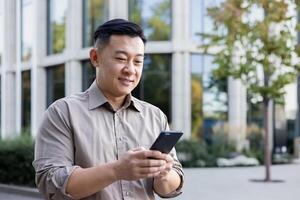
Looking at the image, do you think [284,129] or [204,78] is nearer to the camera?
[204,78]

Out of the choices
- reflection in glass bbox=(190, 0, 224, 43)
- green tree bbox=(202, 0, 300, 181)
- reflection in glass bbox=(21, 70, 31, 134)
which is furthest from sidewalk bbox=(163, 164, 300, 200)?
reflection in glass bbox=(21, 70, 31, 134)

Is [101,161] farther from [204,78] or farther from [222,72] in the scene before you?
[204,78]

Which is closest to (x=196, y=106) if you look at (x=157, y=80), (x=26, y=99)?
(x=157, y=80)

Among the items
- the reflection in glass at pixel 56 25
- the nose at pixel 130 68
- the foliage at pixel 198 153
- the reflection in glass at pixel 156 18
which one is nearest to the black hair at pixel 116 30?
the nose at pixel 130 68

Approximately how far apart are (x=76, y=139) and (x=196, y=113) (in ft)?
82.9

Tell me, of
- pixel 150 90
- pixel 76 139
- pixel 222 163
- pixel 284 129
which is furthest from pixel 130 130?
pixel 284 129

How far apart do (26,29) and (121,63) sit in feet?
110

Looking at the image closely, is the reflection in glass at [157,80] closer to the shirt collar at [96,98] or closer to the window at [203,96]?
the window at [203,96]

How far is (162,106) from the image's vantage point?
2703 centimetres

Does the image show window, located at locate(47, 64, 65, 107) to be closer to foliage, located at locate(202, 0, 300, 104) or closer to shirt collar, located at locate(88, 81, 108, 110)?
foliage, located at locate(202, 0, 300, 104)

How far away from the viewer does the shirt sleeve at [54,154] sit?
1994 millimetres

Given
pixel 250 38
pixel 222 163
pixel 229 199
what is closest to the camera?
pixel 229 199

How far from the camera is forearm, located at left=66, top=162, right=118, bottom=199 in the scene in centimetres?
193

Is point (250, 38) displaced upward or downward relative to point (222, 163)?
upward
